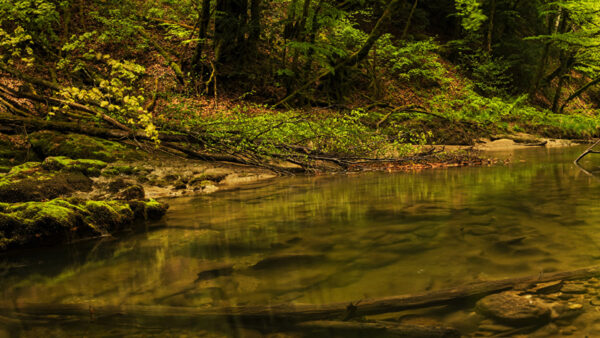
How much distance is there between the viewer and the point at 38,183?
696 cm

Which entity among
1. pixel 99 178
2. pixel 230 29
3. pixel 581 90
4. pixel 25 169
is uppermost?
pixel 230 29

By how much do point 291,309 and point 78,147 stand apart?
8.76 m

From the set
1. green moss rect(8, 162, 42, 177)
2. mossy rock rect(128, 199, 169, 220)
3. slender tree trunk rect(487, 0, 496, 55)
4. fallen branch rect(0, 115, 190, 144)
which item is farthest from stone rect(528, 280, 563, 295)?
slender tree trunk rect(487, 0, 496, 55)

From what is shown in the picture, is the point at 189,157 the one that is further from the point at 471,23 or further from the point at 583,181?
the point at 471,23

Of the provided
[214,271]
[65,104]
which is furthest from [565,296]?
[65,104]

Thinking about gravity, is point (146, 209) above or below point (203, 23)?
below

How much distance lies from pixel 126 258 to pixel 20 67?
41.9 ft

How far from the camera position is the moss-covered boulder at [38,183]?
21.3 ft

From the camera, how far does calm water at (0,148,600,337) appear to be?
3.21 m

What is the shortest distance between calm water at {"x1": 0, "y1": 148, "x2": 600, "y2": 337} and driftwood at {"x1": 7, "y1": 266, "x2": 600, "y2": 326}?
0.11 m

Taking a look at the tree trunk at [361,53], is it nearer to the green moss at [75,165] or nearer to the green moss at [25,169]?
the green moss at [75,165]

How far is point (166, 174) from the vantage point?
→ 31.3 ft

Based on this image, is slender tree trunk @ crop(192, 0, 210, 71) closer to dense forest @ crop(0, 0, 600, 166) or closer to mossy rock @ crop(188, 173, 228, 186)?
dense forest @ crop(0, 0, 600, 166)

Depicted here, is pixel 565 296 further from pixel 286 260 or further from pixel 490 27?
pixel 490 27
